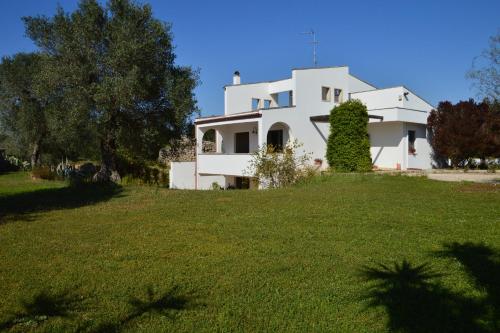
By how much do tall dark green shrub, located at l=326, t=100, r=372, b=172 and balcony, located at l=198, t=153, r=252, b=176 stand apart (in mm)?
4538

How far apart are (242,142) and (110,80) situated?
12155 millimetres

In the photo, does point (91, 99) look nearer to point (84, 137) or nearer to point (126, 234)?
point (84, 137)

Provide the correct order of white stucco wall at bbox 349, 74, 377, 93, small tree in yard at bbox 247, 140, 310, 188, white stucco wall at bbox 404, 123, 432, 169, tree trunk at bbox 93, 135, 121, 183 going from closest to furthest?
small tree in yard at bbox 247, 140, 310, 188
tree trunk at bbox 93, 135, 121, 183
white stucco wall at bbox 404, 123, 432, 169
white stucco wall at bbox 349, 74, 377, 93

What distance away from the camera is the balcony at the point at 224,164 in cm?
2256

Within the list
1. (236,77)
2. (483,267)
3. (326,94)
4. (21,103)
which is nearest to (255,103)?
(236,77)

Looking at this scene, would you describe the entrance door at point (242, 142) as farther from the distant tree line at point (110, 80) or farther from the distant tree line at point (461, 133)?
the distant tree line at point (461, 133)

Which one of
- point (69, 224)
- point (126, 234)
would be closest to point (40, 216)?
point (69, 224)

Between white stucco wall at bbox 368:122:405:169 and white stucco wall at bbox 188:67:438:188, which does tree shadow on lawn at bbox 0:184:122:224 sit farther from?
white stucco wall at bbox 368:122:405:169

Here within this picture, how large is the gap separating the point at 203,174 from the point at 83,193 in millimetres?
10978

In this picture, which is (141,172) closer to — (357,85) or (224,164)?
(224,164)

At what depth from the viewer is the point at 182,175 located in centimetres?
2627

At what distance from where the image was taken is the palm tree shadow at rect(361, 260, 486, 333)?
13.3 feet

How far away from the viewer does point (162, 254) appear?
659cm

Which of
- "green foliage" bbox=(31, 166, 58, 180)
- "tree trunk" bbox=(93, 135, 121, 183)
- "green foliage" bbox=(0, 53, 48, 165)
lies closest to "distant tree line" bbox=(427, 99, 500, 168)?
"tree trunk" bbox=(93, 135, 121, 183)
